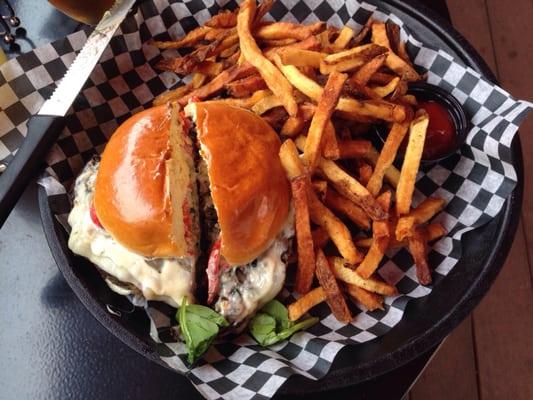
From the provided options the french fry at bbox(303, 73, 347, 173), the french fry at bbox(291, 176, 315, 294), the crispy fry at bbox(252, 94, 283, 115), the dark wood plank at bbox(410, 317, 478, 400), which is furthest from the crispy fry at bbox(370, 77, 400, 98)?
the dark wood plank at bbox(410, 317, 478, 400)

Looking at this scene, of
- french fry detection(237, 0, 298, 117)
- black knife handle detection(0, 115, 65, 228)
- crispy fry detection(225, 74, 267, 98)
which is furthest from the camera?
crispy fry detection(225, 74, 267, 98)

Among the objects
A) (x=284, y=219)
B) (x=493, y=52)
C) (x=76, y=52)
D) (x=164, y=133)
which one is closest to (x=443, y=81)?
(x=284, y=219)

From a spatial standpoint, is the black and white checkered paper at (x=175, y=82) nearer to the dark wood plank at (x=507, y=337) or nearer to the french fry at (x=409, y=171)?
the french fry at (x=409, y=171)

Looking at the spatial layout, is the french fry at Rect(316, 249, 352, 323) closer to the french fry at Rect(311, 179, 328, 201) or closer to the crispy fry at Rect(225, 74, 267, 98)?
the french fry at Rect(311, 179, 328, 201)

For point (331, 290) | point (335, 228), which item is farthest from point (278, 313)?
point (335, 228)

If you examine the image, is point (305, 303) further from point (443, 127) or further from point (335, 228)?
point (443, 127)
